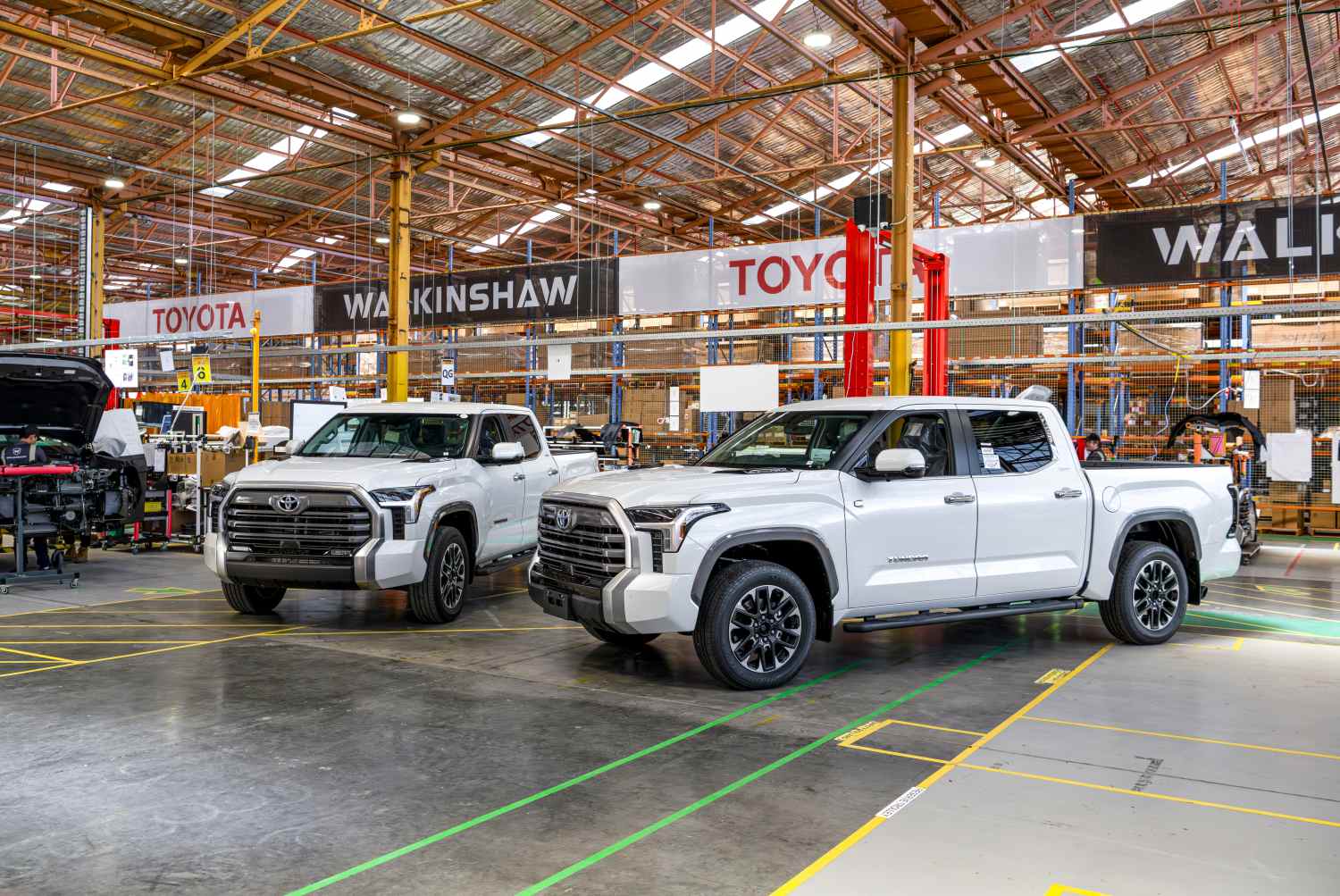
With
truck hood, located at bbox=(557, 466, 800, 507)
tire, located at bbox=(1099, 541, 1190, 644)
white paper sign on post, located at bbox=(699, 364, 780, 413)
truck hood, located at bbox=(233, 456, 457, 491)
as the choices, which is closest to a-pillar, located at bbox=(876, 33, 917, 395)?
white paper sign on post, located at bbox=(699, 364, 780, 413)

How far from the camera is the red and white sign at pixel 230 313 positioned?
2442cm

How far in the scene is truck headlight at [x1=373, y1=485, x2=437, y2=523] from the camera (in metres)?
7.71

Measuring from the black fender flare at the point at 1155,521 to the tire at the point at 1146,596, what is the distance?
5.5 inches

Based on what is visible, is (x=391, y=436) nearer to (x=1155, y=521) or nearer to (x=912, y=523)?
(x=912, y=523)

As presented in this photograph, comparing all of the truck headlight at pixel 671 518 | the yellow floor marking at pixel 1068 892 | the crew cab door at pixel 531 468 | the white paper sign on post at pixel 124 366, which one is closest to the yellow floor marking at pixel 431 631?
the crew cab door at pixel 531 468

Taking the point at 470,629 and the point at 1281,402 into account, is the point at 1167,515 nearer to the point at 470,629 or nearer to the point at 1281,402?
the point at 470,629

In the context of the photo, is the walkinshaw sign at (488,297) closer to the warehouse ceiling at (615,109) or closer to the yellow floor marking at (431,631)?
the warehouse ceiling at (615,109)

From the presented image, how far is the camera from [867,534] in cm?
644

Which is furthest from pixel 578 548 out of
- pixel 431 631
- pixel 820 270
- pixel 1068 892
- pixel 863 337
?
pixel 820 270

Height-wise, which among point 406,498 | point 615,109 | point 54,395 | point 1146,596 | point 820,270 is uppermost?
point 615,109

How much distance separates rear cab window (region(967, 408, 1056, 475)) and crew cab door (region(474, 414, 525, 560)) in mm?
3976

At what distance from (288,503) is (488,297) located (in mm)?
15277

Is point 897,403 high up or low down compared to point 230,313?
down

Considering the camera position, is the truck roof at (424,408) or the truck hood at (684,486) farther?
the truck roof at (424,408)
